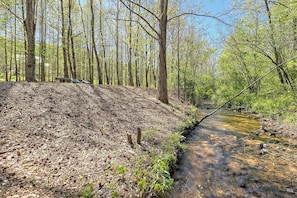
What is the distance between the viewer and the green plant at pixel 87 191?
2887mm

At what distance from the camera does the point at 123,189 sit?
10.7 feet

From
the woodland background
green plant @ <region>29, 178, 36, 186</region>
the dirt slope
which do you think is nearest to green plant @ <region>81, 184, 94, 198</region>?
the dirt slope

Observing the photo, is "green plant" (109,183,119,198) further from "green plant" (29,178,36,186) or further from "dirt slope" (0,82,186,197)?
"green plant" (29,178,36,186)

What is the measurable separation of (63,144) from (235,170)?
4.86 metres

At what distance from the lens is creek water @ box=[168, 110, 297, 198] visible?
421 centimetres

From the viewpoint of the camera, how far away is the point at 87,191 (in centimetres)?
292

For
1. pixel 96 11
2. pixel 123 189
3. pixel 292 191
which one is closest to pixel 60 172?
pixel 123 189

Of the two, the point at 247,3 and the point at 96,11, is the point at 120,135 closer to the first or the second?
the point at 247,3

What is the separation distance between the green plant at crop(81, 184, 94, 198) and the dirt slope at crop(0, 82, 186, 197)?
0.07 metres

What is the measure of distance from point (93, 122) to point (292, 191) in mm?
5677

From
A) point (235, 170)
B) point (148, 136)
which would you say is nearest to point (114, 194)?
point (148, 136)

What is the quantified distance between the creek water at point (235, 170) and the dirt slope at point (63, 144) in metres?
1.17

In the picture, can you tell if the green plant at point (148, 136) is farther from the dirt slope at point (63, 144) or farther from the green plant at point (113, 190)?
the green plant at point (113, 190)

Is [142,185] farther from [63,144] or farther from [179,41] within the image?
[179,41]
